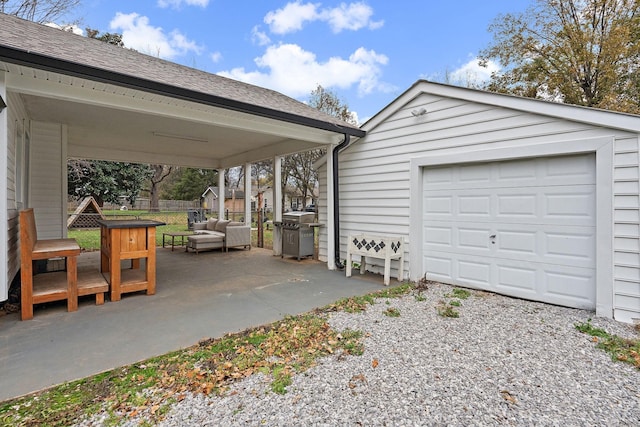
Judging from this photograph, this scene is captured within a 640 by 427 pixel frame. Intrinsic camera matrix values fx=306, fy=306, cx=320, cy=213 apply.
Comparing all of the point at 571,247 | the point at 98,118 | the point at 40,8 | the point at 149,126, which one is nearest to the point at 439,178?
the point at 571,247

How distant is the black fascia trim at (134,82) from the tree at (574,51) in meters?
10.8

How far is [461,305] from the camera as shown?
400 cm

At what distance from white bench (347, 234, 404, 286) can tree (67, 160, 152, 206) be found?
14.9 metres

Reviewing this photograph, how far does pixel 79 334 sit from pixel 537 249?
17.7ft

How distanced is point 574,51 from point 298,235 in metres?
11.9

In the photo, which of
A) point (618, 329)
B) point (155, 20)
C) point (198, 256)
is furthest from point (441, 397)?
point (155, 20)

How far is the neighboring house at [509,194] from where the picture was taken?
342 centimetres

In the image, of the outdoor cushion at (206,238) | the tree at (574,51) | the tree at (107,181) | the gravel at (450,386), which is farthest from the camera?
the tree at (107,181)

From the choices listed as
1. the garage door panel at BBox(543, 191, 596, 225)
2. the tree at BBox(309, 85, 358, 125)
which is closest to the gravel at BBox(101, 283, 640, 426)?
the garage door panel at BBox(543, 191, 596, 225)

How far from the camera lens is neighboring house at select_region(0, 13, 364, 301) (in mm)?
3121

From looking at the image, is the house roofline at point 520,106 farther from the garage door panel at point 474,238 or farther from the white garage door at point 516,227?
the garage door panel at point 474,238

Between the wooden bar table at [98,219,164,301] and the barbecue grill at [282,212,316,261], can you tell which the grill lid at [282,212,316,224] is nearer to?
the barbecue grill at [282,212,316,261]

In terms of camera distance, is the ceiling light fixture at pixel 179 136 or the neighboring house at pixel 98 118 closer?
the neighboring house at pixel 98 118

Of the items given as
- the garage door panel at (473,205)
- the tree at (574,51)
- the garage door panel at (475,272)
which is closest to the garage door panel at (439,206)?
the garage door panel at (473,205)
